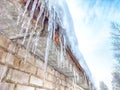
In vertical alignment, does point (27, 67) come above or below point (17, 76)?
above

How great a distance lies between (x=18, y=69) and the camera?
1.25 metres

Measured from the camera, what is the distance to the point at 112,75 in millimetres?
13555

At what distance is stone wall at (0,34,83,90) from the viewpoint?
1068 mm

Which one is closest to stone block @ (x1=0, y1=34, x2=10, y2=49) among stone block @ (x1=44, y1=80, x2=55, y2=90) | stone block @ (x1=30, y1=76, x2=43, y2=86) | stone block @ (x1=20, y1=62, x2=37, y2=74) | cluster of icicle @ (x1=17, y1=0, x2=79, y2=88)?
cluster of icicle @ (x1=17, y1=0, x2=79, y2=88)

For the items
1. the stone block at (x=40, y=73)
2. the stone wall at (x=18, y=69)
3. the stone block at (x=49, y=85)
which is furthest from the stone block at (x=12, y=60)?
the stone block at (x=49, y=85)

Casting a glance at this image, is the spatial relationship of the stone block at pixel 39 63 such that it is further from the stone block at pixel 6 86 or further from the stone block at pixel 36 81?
the stone block at pixel 6 86

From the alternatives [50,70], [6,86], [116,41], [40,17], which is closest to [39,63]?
[50,70]

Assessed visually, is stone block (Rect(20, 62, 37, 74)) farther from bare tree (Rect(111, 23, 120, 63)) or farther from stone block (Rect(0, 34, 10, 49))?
bare tree (Rect(111, 23, 120, 63))

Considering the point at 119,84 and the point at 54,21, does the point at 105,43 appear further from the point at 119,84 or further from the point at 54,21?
the point at 54,21

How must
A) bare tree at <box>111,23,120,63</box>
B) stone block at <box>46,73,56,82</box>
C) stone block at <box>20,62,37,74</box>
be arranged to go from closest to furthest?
stone block at <box>20,62,37,74</box>
stone block at <box>46,73,56,82</box>
bare tree at <box>111,23,120,63</box>

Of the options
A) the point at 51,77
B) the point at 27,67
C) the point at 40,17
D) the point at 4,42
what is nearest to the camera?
the point at 40,17

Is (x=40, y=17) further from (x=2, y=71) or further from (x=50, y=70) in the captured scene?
(x=50, y=70)

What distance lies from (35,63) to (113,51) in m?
10.6

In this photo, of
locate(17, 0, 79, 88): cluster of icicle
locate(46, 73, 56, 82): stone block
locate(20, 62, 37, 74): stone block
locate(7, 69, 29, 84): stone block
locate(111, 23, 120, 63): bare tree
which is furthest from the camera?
locate(111, 23, 120, 63): bare tree
